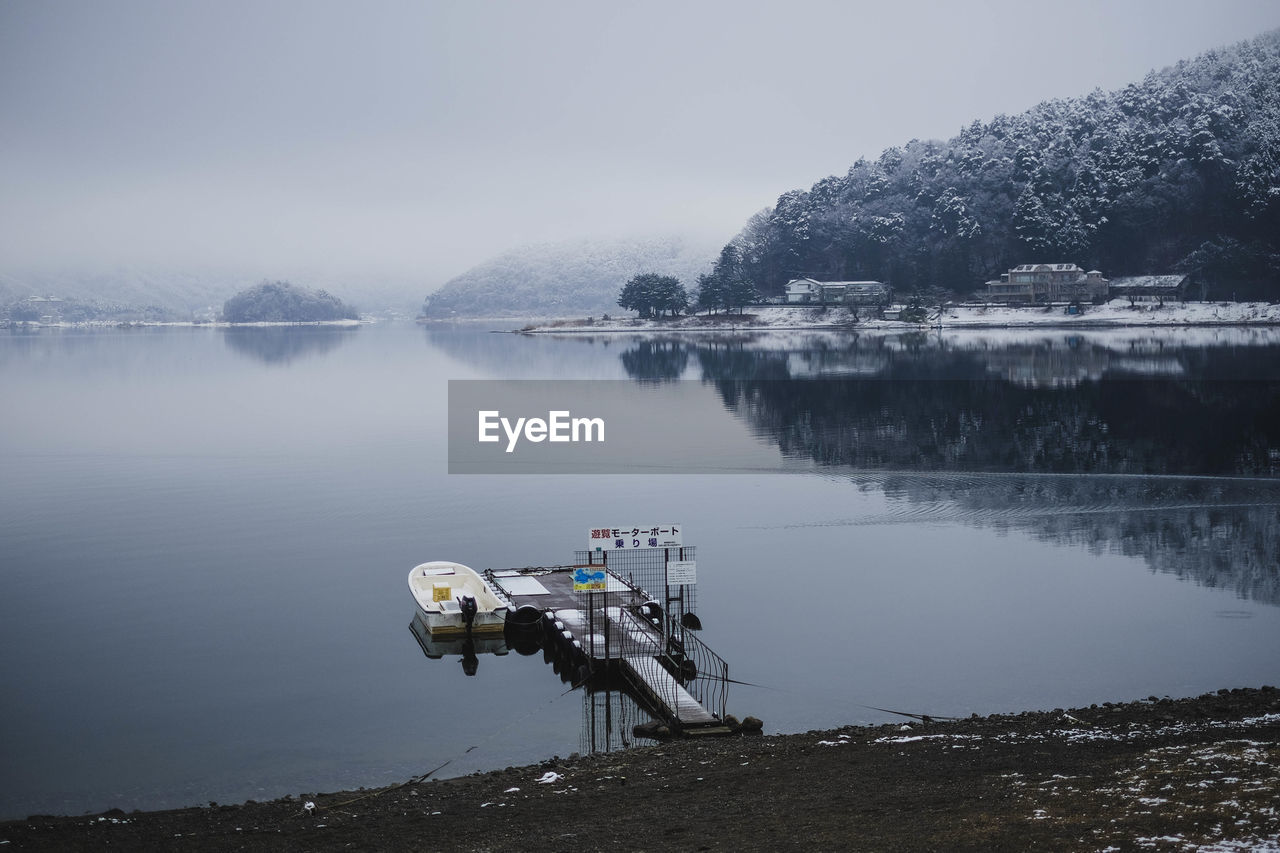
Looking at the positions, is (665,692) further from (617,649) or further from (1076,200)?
(1076,200)

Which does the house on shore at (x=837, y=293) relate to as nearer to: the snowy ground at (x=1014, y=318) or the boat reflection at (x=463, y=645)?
the snowy ground at (x=1014, y=318)

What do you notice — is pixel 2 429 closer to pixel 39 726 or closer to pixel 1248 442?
pixel 39 726

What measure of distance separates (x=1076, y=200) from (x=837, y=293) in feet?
101

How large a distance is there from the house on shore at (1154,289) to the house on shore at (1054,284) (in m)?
1.92

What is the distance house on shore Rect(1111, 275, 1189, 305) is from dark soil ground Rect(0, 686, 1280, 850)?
13327 centimetres

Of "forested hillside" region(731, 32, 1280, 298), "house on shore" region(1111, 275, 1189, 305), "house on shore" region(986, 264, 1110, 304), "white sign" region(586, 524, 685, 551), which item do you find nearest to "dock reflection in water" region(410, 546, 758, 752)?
"white sign" region(586, 524, 685, 551)

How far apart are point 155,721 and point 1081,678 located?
15.0m

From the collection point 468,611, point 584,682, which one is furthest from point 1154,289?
point 584,682

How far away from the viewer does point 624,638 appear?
73.9ft

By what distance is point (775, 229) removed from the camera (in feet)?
579

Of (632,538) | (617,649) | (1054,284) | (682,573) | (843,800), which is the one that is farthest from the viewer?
(1054,284)

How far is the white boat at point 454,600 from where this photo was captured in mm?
24188

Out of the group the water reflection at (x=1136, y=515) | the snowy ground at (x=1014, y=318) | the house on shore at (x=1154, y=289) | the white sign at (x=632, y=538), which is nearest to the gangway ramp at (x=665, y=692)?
the white sign at (x=632, y=538)

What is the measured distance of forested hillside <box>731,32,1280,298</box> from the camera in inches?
5758
